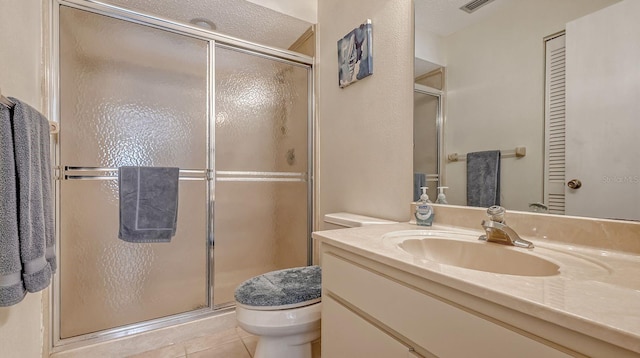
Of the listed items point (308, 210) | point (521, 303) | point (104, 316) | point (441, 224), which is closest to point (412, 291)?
point (521, 303)

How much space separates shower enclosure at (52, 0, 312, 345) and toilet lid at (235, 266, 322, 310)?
0.69m

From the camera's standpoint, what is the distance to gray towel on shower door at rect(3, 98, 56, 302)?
0.73 meters

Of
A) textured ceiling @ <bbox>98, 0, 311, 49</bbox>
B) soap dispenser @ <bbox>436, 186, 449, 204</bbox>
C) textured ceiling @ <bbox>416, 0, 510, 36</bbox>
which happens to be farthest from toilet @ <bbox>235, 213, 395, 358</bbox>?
textured ceiling @ <bbox>98, 0, 311, 49</bbox>

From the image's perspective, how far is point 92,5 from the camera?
145 centimetres

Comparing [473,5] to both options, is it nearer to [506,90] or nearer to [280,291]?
[506,90]

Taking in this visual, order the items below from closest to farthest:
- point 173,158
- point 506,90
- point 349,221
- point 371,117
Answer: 1. point 506,90
2. point 349,221
3. point 371,117
4. point 173,158

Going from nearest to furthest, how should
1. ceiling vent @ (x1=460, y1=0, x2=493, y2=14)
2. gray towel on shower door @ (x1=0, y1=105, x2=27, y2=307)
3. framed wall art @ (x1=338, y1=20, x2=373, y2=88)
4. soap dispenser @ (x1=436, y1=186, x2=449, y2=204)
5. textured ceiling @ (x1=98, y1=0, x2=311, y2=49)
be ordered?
gray towel on shower door @ (x1=0, y1=105, x2=27, y2=307)
ceiling vent @ (x1=460, y1=0, x2=493, y2=14)
soap dispenser @ (x1=436, y1=186, x2=449, y2=204)
framed wall art @ (x1=338, y1=20, x2=373, y2=88)
textured ceiling @ (x1=98, y1=0, x2=311, y2=49)

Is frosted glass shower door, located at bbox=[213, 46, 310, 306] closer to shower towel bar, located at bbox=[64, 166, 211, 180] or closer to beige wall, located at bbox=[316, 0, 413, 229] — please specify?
beige wall, located at bbox=[316, 0, 413, 229]

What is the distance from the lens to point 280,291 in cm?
116

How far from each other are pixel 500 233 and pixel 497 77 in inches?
22.3

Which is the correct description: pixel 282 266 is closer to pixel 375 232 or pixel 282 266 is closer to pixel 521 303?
pixel 375 232

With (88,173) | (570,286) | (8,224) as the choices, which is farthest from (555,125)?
(88,173)

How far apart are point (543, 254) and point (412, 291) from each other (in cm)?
38

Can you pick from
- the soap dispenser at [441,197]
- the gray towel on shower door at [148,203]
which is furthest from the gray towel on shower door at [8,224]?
the soap dispenser at [441,197]
